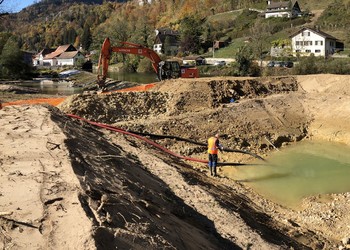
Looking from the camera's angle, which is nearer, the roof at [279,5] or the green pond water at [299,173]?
the green pond water at [299,173]

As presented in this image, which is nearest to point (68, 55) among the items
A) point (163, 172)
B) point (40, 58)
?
point (40, 58)

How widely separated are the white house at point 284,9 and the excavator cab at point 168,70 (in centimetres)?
7080

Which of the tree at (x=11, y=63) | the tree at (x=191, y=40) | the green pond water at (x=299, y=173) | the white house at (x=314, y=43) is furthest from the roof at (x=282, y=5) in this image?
the green pond water at (x=299, y=173)

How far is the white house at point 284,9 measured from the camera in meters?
88.8

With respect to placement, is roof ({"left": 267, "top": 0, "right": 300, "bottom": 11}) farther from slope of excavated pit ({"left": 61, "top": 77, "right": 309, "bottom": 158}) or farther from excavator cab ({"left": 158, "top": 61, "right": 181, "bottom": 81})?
slope of excavated pit ({"left": 61, "top": 77, "right": 309, "bottom": 158})

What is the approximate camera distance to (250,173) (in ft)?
47.9

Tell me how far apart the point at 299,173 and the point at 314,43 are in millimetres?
51148

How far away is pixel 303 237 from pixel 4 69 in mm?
48639

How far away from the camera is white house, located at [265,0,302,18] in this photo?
3495 inches

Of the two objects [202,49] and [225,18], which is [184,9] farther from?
[202,49]

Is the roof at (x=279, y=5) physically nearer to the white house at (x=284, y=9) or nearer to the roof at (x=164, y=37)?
the white house at (x=284, y=9)

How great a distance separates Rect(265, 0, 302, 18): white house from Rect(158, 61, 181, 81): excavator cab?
2788 inches

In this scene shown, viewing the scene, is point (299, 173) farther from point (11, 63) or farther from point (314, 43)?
point (314, 43)

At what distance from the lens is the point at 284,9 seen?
90125 mm
